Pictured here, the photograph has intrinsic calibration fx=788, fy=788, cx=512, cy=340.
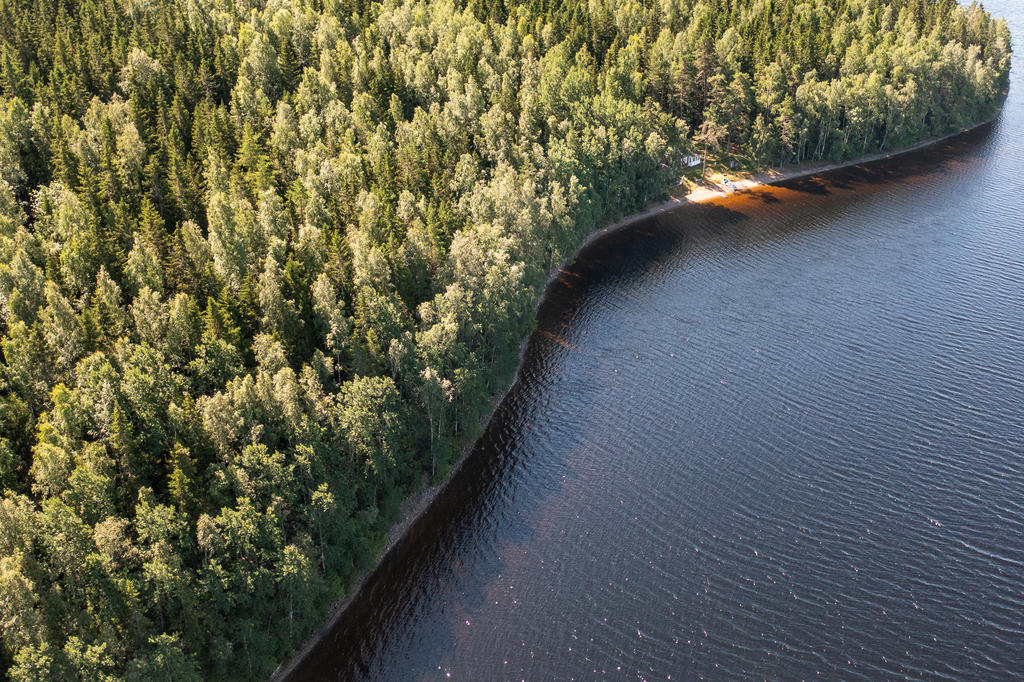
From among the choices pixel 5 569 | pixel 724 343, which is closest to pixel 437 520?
pixel 5 569

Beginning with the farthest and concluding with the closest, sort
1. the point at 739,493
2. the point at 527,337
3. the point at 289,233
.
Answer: the point at 527,337 → the point at 289,233 → the point at 739,493

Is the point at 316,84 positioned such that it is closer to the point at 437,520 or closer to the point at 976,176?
the point at 437,520

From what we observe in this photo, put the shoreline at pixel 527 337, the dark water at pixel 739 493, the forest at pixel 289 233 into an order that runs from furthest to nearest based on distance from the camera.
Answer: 1. the shoreline at pixel 527 337
2. the dark water at pixel 739 493
3. the forest at pixel 289 233

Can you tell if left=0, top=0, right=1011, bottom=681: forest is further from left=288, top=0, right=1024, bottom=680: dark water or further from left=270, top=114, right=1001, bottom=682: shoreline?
left=288, top=0, right=1024, bottom=680: dark water

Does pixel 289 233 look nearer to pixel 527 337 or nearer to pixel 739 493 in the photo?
pixel 527 337

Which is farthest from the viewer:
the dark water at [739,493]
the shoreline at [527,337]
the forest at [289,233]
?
the shoreline at [527,337]

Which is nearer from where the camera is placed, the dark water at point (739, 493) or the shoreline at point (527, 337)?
the dark water at point (739, 493)

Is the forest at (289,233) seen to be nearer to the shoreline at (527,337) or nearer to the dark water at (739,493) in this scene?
the shoreline at (527,337)

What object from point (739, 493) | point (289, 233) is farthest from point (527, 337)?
point (739, 493)

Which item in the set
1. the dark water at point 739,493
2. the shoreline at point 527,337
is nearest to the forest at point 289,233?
the shoreline at point 527,337
